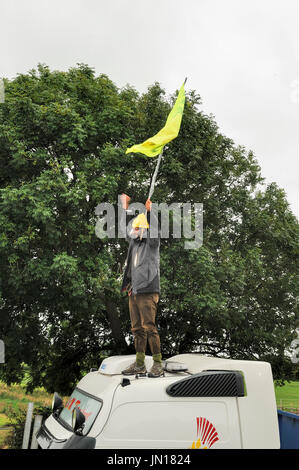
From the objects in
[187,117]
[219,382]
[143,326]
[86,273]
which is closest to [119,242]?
[86,273]

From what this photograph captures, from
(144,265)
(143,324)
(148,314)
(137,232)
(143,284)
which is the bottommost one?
(143,324)

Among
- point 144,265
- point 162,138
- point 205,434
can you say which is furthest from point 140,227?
point 205,434

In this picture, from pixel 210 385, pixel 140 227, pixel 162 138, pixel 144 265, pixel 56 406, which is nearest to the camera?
pixel 210 385

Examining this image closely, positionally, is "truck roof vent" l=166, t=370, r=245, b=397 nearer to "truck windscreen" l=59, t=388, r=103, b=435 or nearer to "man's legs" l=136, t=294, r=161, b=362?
"truck windscreen" l=59, t=388, r=103, b=435

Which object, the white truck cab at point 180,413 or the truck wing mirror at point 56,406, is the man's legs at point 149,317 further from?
the truck wing mirror at point 56,406

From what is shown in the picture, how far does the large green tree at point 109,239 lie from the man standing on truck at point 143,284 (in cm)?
534

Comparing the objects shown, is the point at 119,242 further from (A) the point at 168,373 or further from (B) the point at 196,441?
(B) the point at 196,441

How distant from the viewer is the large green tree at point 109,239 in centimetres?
1215

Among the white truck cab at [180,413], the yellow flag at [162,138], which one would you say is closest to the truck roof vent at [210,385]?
the white truck cab at [180,413]

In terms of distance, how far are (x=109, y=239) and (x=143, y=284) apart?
25.8 feet

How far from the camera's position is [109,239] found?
44.4 ft

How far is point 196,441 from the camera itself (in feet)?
14.7

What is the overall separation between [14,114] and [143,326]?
9.17 metres

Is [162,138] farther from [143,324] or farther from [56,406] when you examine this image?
[56,406]
